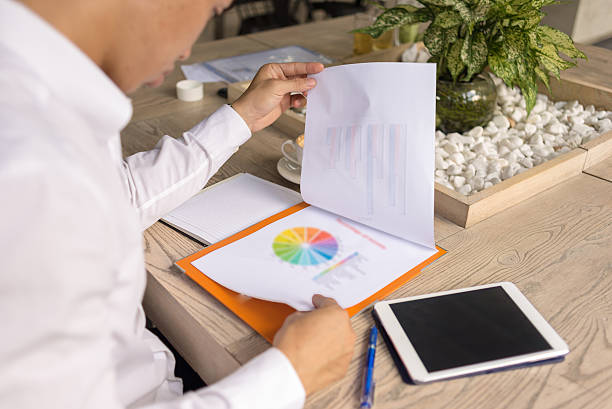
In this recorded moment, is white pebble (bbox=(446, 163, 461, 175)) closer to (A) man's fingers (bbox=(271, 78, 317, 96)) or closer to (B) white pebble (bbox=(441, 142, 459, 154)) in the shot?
(B) white pebble (bbox=(441, 142, 459, 154))

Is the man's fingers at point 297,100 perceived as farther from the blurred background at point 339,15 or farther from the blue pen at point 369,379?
the blurred background at point 339,15

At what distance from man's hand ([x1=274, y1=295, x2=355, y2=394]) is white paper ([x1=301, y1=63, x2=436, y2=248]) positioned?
0.89ft

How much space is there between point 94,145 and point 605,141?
3.46ft

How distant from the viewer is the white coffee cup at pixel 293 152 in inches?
42.8

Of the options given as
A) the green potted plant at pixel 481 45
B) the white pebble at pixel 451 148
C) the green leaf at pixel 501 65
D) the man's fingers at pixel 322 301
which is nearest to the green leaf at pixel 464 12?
the green potted plant at pixel 481 45

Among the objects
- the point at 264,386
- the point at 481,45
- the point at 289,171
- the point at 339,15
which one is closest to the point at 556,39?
the point at 481,45

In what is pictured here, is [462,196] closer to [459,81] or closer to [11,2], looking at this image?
[459,81]

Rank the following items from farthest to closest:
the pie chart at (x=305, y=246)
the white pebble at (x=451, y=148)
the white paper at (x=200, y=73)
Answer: the white paper at (x=200, y=73)
the white pebble at (x=451, y=148)
the pie chart at (x=305, y=246)

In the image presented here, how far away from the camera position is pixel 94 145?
21.5 inches

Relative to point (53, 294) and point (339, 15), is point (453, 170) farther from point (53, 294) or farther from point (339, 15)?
point (339, 15)

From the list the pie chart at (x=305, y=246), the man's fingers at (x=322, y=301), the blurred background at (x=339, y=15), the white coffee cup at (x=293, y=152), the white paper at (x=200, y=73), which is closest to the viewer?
the man's fingers at (x=322, y=301)

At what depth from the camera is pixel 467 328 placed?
0.73 m

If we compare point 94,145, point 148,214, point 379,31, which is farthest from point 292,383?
point 379,31

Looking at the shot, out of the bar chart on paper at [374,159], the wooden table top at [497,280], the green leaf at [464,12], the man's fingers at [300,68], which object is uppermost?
the green leaf at [464,12]
